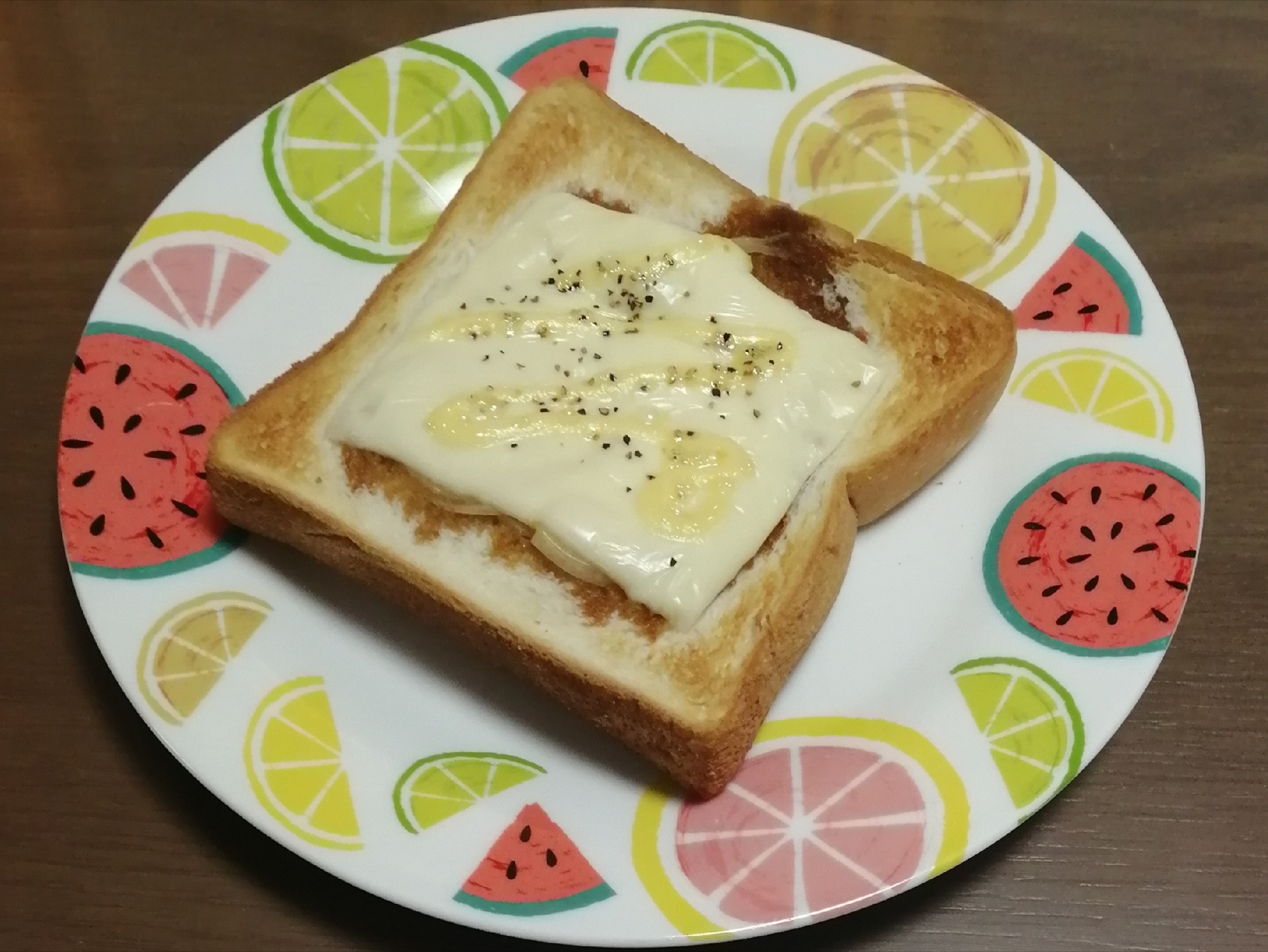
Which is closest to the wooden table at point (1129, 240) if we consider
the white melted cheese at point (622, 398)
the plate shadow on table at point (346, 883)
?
the plate shadow on table at point (346, 883)

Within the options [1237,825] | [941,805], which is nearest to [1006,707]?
[941,805]

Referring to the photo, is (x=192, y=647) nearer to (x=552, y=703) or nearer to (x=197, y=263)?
(x=552, y=703)

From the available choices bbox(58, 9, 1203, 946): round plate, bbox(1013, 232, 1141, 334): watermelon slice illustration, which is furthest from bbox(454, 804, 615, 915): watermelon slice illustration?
bbox(1013, 232, 1141, 334): watermelon slice illustration

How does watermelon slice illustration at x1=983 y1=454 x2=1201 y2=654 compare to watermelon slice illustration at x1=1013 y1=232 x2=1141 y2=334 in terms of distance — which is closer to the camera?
watermelon slice illustration at x1=983 y1=454 x2=1201 y2=654

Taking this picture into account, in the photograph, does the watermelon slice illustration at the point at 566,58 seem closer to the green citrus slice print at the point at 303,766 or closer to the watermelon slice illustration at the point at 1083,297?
the watermelon slice illustration at the point at 1083,297

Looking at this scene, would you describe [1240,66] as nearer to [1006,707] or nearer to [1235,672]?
[1235,672]

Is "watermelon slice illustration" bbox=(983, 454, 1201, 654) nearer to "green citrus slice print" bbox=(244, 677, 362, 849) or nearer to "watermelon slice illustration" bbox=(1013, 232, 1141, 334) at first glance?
"watermelon slice illustration" bbox=(1013, 232, 1141, 334)

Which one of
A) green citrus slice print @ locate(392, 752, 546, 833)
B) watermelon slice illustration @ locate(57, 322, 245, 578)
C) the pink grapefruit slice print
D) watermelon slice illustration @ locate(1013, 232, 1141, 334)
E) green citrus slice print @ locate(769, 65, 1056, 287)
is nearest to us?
the pink grapefruit slice print
